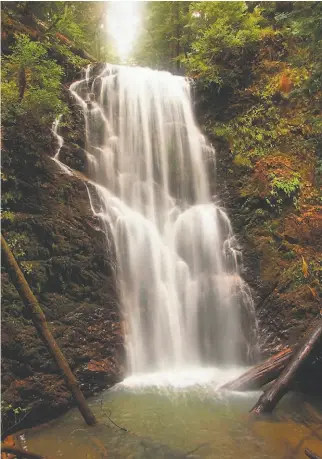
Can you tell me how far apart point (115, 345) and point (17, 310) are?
1920mm

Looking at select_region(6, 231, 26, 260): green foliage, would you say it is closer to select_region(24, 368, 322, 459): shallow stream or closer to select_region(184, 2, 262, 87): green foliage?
select_region(24, 368, 322, 459): shallow stream

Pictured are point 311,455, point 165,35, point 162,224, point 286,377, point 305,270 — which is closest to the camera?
point 311,455

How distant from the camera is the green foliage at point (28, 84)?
6.29 metres

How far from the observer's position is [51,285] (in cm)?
591

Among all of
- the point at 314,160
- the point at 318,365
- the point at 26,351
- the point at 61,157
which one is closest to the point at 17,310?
the point at 26,351

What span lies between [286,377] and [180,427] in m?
1.86

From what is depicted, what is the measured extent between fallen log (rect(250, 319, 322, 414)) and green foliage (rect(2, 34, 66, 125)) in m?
6.16

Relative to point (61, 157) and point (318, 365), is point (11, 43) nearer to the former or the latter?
point (61, 157)

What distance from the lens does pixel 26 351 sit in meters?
5.19

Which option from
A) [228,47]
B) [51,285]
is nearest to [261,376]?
[51,285]

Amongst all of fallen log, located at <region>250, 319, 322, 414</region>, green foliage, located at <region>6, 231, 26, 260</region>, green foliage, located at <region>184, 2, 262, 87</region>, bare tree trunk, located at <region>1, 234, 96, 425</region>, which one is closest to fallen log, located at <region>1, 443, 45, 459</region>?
bare tree trunk, located at <region>1, 234, 96, 425</region>

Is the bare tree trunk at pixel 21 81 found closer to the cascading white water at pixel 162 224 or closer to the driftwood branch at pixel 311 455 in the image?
the cascading white water at pixel 162 224

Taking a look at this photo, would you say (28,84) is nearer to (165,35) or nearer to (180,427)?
(180,427)

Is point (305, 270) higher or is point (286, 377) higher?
point (305, 270)
